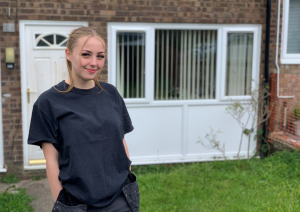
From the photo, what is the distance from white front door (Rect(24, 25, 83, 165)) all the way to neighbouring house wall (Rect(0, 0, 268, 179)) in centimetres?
16

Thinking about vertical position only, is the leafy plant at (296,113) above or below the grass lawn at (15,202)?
above

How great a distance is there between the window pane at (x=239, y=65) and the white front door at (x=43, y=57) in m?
2.92

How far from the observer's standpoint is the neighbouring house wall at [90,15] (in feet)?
17.4

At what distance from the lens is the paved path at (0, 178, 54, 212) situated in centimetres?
450

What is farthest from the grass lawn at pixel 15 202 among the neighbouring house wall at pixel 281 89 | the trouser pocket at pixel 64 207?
the neighbouring house wall at pixel 281 89

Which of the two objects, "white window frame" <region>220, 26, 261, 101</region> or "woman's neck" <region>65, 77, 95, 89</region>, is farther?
"white window frame" <region>220, 26, 261, 101</region>

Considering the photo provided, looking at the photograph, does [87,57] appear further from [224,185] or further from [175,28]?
[175,28]

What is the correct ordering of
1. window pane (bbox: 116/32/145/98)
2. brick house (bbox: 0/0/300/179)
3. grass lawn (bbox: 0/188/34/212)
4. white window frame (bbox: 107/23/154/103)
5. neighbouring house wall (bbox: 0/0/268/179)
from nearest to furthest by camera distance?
grass lawn (bbox: 0/188/34/212), neighbouring house wall (bbox: 0/0/268/179), brick house (bbox: 0/0/300/179), white window frame (bbox: 107/23/154/103), window pane (bbox: 116/32/145/98)

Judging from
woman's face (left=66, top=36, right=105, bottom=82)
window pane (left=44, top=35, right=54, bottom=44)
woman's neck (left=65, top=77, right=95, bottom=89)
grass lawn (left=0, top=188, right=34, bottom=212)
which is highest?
window pane (left=44, top=35, right=54, bottom=44)

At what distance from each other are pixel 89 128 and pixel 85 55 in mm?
377

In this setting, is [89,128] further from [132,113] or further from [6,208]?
[132,113]

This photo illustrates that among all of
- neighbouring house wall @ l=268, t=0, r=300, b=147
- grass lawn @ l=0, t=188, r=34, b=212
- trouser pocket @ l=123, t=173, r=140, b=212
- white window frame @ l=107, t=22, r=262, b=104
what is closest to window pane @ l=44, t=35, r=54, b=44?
white window frame @ l=107, t=22, r=262, b=104

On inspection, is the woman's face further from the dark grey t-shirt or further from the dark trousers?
the dark trousers

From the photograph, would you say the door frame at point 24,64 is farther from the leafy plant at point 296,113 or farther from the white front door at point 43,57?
the leafy plant at point 296,113
